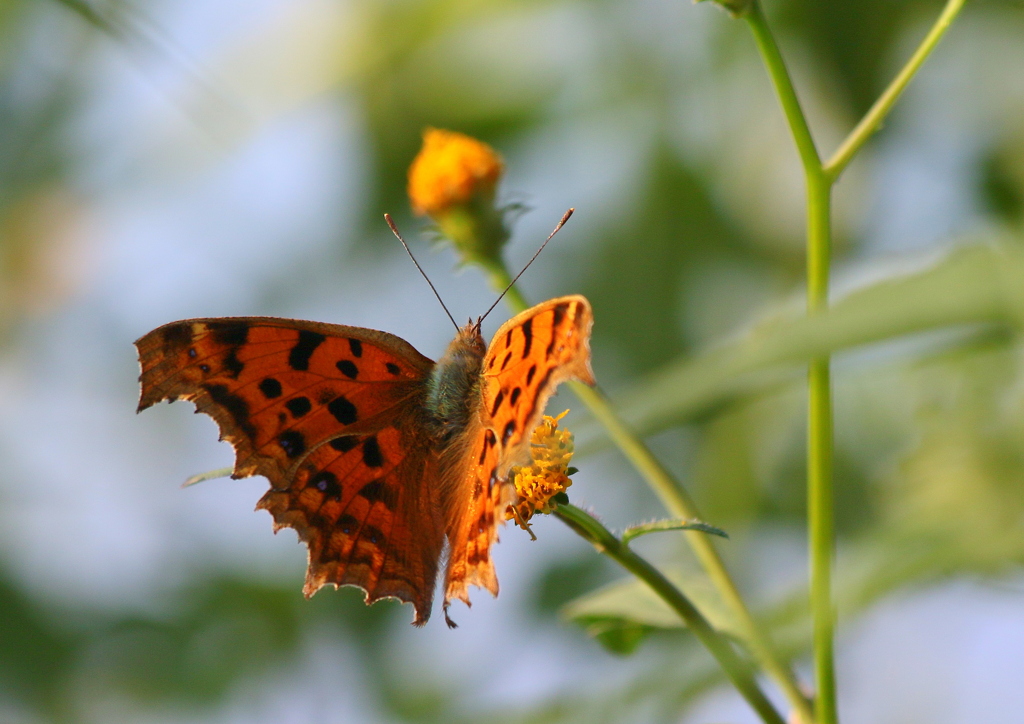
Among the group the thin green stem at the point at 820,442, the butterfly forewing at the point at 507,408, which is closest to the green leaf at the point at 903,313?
the butterfly forewing at the point at 507,408

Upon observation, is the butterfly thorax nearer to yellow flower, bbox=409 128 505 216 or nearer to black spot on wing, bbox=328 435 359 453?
black spot on wing, bbox=328 435 359 453

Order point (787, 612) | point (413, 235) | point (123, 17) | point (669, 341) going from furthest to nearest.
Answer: point (413, 235) < point (669, 341) < point (123, 17) < point (787, 612)

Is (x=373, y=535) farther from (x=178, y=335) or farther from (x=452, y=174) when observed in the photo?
(x=452, y=174)

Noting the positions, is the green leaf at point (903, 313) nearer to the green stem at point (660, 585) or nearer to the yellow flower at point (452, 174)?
the green stem at point (660, 585)

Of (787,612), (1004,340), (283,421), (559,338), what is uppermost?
(283,421)

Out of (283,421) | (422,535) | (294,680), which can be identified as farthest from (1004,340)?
(294,680)

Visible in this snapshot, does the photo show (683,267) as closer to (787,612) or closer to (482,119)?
(482,119)

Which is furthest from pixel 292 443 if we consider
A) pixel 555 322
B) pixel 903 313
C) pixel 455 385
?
pixel 903 313
